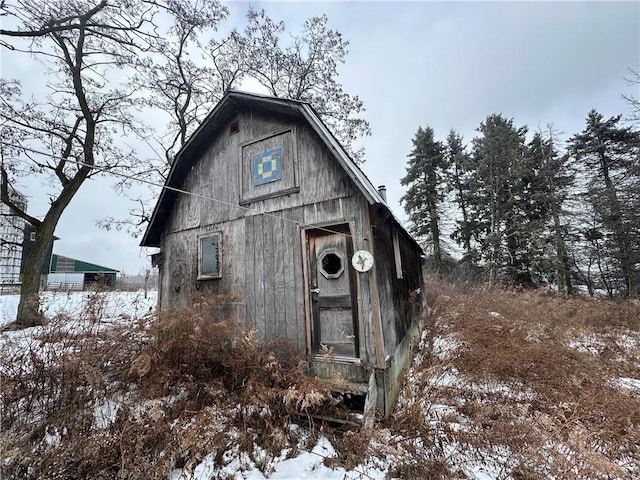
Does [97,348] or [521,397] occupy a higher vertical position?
[97,348]

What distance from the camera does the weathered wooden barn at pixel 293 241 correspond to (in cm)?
427

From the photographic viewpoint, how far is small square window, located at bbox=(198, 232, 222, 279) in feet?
18.7

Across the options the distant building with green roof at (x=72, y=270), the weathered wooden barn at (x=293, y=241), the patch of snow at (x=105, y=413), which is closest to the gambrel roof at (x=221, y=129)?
the weathered wooden barn at (x=293, y=241)

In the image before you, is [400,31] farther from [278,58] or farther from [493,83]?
[278,58]

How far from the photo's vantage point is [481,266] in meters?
17.3

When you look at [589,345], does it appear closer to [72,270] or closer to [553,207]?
[553,207]

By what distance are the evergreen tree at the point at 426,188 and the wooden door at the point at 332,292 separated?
633 inches

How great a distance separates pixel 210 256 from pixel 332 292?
2.87 metres

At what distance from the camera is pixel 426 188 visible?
65.0 ft

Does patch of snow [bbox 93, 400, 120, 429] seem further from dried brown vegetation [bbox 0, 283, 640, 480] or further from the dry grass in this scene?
Answer: the dry grass

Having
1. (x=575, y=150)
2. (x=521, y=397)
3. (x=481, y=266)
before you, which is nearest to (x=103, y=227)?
(x=521, y=397)

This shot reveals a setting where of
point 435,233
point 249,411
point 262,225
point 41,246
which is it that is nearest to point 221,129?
point 262,225

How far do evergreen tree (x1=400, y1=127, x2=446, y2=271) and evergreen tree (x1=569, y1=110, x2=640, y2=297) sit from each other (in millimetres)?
7558

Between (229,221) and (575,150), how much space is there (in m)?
21.2
